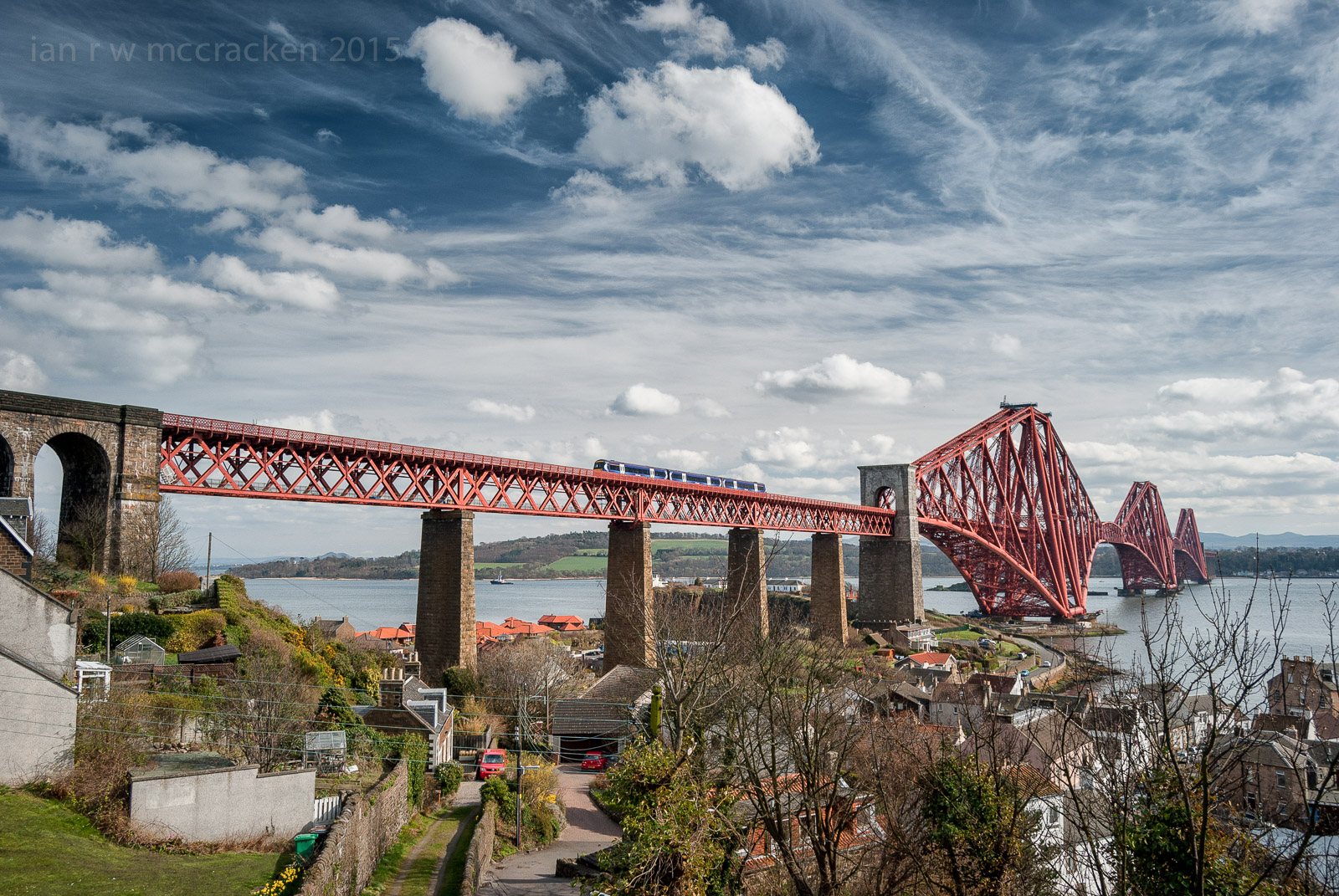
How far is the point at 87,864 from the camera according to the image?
14570mm

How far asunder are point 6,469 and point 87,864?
1582 cm

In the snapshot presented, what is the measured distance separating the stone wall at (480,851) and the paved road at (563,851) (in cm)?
42

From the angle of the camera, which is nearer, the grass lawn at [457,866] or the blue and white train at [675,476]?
the grass lawn at [457,866]

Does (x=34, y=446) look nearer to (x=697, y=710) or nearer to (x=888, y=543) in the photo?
(x=697, y=710)

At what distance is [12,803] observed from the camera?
634 inches

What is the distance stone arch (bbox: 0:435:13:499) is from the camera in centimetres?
2495

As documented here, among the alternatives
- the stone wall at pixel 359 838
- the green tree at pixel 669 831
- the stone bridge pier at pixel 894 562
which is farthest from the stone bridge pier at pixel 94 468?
the stone bridge pier at pixel 894 562

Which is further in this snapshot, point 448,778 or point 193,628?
point 448,778

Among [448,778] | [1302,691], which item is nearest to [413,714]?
[448,778]

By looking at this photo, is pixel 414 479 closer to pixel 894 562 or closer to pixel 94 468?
pixel 94 468

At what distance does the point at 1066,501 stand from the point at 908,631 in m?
47.5

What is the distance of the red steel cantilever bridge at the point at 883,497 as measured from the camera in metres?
29.5

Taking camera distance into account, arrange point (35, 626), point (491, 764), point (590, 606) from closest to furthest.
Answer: point (35, 626), point (491, 764), point (590, 606)

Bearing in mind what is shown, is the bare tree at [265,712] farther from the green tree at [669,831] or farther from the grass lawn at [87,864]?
the green tree at [669,831]
